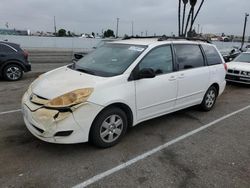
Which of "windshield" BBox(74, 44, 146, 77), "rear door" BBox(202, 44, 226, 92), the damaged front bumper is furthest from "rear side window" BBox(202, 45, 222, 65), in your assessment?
the damaged front bumper

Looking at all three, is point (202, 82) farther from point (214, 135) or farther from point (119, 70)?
point (119, 70)

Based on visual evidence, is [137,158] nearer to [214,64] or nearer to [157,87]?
[157,87]

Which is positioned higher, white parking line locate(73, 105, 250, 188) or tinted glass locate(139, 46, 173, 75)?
tinted glass locate(139, 46, 173, 75)

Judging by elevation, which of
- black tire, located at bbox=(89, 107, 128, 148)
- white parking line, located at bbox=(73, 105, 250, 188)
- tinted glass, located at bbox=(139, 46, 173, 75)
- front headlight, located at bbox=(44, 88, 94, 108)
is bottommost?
white parking line, located at bbox=(73, 105, 250, 188)

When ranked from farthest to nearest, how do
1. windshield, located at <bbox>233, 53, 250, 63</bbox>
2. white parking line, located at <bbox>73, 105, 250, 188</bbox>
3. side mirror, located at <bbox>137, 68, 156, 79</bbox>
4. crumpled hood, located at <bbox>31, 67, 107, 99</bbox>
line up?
windshield, located at <bbox>233, 53, 250, 63</bbox>, side mirror, located at <bbox>137, 68, 156, 79</bbox>, crumpled hood, located at <bbox>31, 67, 107, 99</bbox>, white parking line, located at <bbox>73, 105, 250, 188</bbox>

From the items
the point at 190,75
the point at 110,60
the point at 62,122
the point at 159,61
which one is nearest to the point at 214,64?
the point at 190,75

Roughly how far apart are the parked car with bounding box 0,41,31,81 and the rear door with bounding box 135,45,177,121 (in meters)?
6.74

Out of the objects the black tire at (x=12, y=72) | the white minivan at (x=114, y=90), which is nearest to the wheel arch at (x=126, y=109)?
the white minivan at (x=114, y=90)

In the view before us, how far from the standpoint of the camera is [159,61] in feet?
15.2

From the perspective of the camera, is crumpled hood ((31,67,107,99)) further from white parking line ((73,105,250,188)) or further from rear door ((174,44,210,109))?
rear door ((174,44,210,109))

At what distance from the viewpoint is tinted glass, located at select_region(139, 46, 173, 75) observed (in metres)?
4.41

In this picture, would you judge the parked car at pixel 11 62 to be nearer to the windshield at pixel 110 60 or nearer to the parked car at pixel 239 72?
the windshield at pixel 110 60

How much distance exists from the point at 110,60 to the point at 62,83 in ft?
3.54

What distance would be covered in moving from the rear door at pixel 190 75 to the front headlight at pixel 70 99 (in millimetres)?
2139
